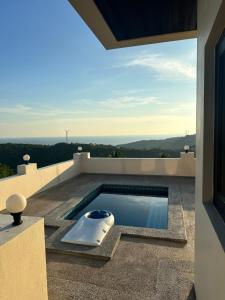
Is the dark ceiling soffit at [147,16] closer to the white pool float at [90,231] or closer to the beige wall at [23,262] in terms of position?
the beige wall at [23,262]

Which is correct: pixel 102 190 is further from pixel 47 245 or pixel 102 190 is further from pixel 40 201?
pixel 47 245

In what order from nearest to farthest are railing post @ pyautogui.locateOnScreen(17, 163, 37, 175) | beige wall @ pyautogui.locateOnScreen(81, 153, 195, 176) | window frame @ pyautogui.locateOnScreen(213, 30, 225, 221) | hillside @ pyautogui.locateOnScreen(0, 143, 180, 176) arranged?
window frame @ pyautogui.locateOnScreen(213, 30, 225, 221)
railing post @ pyautogui.locateOnScreen(17, 163, 37, 175)
beige wall @ pyautogui.locateOnScreen(81, 153, 195, 176)
hillside @ pyautogui.locateOnScreen(0, 143, 180, 176)

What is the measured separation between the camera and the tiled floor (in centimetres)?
266

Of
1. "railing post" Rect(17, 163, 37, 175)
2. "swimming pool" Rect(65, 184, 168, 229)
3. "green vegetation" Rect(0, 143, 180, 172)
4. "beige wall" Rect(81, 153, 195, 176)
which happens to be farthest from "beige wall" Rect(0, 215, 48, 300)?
"green vegetation" Rect(0, 143, 180, 172)

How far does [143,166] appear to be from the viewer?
958cm

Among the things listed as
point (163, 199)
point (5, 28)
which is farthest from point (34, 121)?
point (163, 199)

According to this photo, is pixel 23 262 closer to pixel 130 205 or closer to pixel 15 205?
pixel 15 205

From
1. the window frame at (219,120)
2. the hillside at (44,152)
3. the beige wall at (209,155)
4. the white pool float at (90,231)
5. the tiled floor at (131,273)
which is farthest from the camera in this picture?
the hillside at (44,152)

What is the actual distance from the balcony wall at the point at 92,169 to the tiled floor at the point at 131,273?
12.4 ft

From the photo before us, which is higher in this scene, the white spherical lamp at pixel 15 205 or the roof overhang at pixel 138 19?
the roof overhang at pixel 138 19

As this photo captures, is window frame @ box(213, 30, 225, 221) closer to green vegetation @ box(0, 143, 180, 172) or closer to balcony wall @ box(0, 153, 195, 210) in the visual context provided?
balcony wall @ box(0, 153, 195, 210)

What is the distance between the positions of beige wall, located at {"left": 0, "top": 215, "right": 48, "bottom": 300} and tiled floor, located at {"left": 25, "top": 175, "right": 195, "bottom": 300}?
0.68m

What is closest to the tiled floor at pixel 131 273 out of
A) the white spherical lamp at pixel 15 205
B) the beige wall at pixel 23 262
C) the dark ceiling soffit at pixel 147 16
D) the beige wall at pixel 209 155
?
the beige wall at pixel 23 262

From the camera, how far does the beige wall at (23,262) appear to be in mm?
1715
